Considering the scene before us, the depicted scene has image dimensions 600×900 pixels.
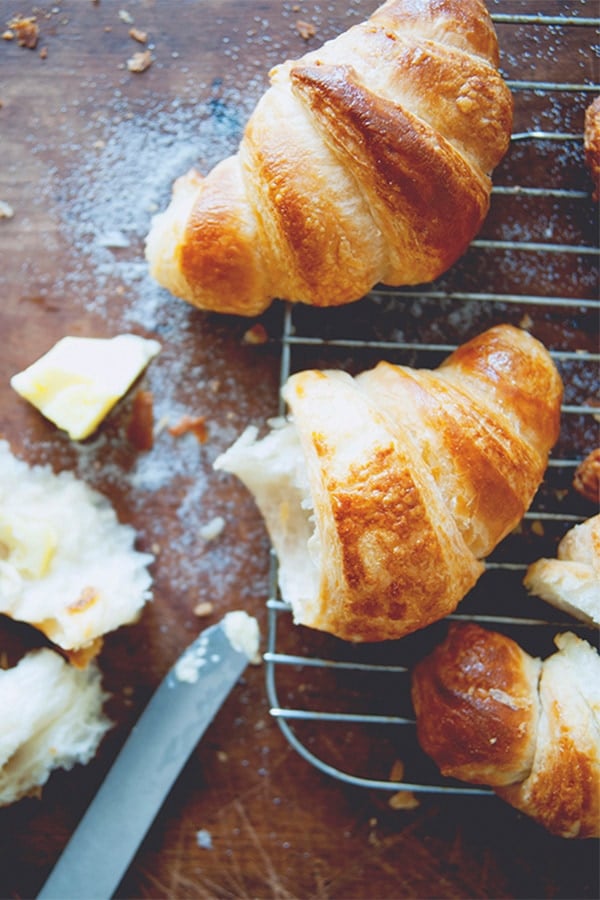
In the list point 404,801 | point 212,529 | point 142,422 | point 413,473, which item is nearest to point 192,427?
point 142,422

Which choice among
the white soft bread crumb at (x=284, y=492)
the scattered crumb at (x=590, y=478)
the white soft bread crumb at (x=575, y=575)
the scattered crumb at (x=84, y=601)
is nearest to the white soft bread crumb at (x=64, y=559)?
the scattered crumb at (x=84, y=601)

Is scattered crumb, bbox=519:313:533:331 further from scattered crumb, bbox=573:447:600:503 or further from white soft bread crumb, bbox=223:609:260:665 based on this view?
white soft bread crumb, bbox=223:609:260:665

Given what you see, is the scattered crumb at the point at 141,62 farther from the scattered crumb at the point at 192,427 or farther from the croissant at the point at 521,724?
the croissant at the point at 521,724

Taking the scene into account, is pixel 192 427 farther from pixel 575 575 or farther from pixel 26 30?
pixel 26 30

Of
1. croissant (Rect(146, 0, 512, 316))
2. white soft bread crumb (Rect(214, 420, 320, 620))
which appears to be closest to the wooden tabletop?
white soft bread crumb (Rect(214, 420, 320, 620))

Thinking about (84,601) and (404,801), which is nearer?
(84,601)

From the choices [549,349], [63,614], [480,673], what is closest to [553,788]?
[480,673]
